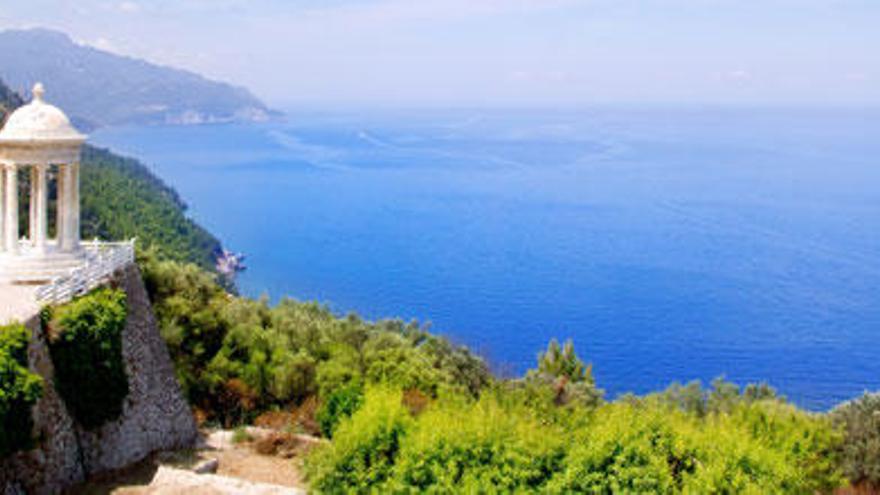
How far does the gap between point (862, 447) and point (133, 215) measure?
2651 inches

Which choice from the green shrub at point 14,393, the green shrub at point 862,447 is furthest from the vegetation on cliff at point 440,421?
the green shrub at point 14,393

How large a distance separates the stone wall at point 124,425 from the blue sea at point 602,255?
33347 mm

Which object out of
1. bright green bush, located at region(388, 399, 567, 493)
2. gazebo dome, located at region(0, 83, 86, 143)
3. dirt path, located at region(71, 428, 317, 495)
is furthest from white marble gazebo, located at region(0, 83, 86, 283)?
bright green bush, located at region(388, 399, 567, 493)

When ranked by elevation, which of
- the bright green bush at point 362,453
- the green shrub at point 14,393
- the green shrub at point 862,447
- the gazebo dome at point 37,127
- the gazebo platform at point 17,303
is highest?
the gazebo dome at point 37,127

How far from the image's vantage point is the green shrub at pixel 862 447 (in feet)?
72.9

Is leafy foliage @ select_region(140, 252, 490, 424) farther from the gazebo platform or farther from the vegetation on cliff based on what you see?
the gazebo platform

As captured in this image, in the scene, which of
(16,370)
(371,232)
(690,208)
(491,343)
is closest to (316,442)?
(16,370)

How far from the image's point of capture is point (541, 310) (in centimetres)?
7381

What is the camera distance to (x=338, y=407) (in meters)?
19.8

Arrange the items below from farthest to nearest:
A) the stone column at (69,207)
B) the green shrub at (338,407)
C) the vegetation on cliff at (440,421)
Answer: the green shrub at (338,407)
the stone column at (69,207)
the vegetation on cliff at (440,421)

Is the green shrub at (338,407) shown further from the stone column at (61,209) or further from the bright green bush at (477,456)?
the stone column at (61,209)

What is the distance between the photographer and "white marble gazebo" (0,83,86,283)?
16328mm

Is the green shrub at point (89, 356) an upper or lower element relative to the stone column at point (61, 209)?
lower

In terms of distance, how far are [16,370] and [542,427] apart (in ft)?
27.9
